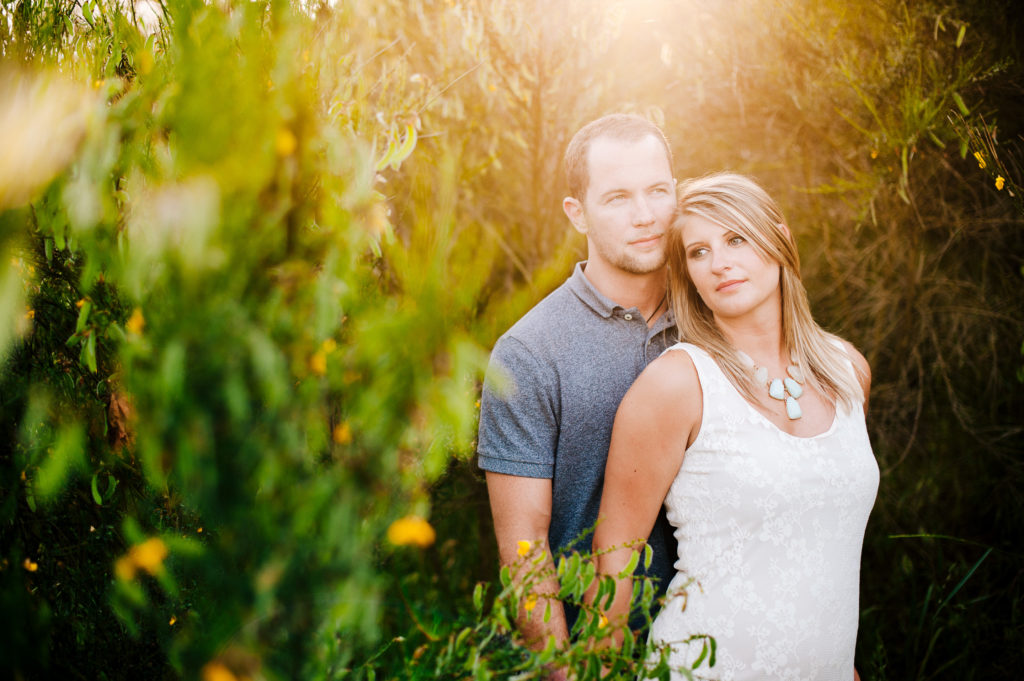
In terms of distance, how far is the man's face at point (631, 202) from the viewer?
2041mm

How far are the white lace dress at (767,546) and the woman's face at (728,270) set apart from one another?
11.1 inches

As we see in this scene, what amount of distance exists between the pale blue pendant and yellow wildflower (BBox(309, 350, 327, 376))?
4.27ft

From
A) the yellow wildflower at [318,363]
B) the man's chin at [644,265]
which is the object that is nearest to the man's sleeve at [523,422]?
the man's chin at [644,265]

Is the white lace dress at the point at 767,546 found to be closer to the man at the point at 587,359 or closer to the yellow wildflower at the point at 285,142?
the man at the point at 587,359

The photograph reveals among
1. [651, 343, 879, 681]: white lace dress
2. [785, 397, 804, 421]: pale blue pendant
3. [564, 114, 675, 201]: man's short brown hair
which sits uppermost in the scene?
[564, 114, 675, 201]: man's short brown hair

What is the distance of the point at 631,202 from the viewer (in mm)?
2070

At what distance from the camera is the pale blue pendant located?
175cm

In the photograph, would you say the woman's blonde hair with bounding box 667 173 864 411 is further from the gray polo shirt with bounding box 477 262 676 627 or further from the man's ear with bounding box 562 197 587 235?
the man's ear with bounding box 562 197 587 235

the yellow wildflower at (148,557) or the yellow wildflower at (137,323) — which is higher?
the yellow wildflower at (137,323)

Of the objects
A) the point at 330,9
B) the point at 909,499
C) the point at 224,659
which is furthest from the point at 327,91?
the point at 909,499

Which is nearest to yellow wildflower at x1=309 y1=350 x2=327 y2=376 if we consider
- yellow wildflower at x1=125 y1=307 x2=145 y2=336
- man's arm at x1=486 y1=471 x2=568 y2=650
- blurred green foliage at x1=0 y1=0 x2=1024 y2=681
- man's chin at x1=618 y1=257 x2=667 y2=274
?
blurred green foliage at x1=0 y1=0 x2=1024 y2=681

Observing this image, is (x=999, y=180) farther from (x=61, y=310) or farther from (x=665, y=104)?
(x=61, y=310)

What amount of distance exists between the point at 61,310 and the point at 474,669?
123cm

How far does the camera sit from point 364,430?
938 mm
